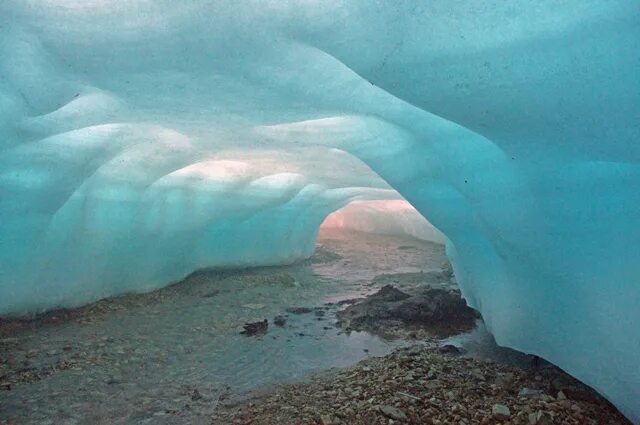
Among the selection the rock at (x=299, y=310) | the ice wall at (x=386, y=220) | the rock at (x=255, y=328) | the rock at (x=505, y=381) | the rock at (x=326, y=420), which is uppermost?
Result: the ice wall at (x=386, y=220)

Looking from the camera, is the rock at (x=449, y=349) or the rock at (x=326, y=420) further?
the rock at (x=449, y=349)

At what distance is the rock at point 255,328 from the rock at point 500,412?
3.80 m

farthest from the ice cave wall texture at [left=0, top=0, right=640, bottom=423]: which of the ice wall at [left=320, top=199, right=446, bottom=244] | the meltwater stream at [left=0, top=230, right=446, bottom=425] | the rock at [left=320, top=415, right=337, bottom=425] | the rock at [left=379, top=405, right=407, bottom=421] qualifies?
the ice wall at [left=320, top=199, right=446, bottom=244]

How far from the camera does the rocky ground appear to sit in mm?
3137

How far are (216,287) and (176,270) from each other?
3.12ft

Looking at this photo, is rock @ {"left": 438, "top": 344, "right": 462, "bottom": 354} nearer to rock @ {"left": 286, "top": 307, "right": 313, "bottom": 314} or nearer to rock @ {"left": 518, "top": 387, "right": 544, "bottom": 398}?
rock @ {"left": 518, "top": 387, "right": 544, "bottom": 398}

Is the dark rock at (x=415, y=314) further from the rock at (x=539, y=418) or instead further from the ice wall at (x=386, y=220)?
the ice wall at (x=386, y=220)

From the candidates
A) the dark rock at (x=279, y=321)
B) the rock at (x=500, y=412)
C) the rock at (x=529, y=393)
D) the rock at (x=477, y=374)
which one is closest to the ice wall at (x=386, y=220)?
the dark rock at (x=279, y=321)

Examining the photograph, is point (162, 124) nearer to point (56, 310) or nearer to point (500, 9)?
point (56, 310)

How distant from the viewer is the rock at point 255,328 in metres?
6.33

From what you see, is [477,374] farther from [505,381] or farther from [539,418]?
[539,418]

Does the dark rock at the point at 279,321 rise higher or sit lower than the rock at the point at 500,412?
lower

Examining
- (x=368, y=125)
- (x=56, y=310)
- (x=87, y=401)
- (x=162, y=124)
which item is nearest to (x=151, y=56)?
(x=162, y=124)

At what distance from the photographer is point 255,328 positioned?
646cm
